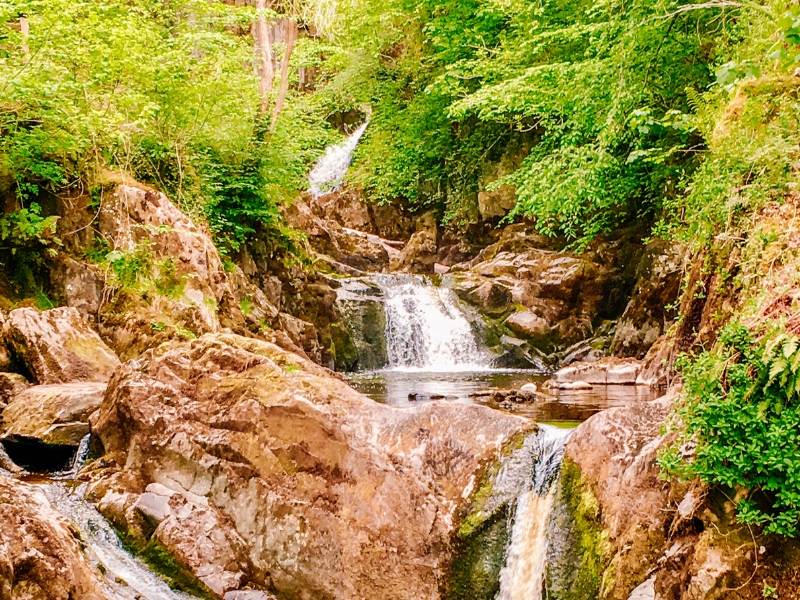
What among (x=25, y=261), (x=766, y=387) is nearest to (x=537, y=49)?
Result: (x=25, y=261)

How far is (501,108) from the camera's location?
1591 cm

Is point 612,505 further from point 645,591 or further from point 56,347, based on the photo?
point 56,347

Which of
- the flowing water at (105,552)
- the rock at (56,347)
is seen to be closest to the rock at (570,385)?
the rock at (56,347)

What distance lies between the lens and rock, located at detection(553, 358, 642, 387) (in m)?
13.2

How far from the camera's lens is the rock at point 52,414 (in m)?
7.57

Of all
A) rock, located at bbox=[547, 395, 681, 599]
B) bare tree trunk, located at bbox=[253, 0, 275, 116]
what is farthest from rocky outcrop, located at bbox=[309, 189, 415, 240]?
rock, located at bbox=[547, 395, 681, 599]

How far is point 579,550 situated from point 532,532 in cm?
51

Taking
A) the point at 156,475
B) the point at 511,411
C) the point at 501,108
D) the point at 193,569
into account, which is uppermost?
the point at 501,108

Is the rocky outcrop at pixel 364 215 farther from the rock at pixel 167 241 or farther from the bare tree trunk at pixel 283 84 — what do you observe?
the rock at pixel 167 241

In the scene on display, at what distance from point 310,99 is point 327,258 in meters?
5.50

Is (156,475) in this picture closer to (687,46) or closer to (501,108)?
(687,46)

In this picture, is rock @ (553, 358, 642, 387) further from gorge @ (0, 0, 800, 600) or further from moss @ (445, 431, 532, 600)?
moss @ (445, 431, 532, 600)

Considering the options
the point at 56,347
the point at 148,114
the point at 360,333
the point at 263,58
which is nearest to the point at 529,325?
the point at 360,333

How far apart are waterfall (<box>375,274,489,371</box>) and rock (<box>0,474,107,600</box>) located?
40.1ft
